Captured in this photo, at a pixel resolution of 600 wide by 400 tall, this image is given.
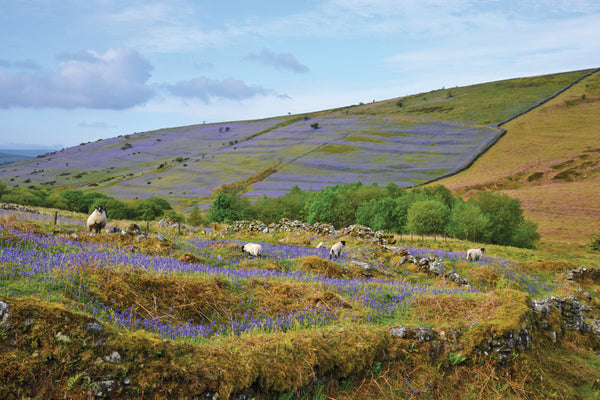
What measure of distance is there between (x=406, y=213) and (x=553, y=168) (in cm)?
6706

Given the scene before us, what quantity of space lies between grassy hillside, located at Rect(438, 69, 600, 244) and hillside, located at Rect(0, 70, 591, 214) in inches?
281

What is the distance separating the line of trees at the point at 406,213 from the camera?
1861 inches

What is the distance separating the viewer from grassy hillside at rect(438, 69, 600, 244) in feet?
219

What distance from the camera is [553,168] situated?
9406 centimetres

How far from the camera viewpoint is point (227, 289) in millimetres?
8984

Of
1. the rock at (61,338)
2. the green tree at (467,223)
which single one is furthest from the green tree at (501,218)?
the rock at (61,338)

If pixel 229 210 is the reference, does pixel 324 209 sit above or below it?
below

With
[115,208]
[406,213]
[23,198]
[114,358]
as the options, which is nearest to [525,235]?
[406,213]

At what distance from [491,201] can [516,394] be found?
5188 cm

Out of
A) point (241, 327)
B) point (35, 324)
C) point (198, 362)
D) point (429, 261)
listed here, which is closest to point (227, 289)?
point (241, 327)

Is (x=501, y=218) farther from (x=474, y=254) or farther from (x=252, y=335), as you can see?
(x=252, y=335)

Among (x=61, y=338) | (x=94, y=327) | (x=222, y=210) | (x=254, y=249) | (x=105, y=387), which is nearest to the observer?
(x=105, y=387)

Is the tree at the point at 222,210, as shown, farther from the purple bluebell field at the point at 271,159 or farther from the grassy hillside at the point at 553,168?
the grassy hillside at the point at 553,168

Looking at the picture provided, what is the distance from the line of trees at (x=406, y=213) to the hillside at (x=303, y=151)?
26.7 m
